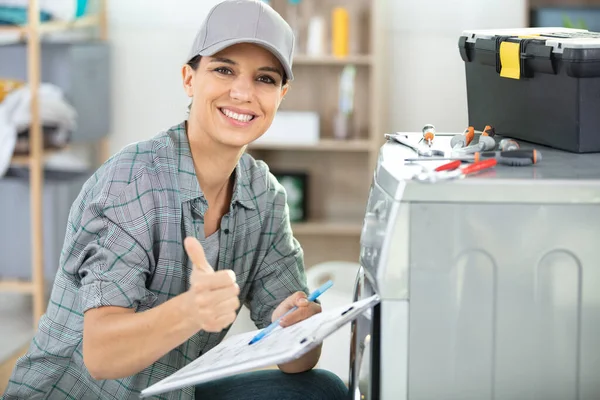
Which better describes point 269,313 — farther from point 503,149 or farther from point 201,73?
point 503,149

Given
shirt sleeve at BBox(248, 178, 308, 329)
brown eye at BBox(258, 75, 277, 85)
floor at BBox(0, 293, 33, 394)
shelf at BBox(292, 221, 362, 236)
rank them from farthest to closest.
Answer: shelf at BBox(292, 221, 362, 236), floor at BBox(0, 293, 33, 394), shirt sleeve at BBox(248, 178, 308, 329), brown eye at BBox(258, 75, 277, 85)

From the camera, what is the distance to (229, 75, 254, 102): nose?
143cm

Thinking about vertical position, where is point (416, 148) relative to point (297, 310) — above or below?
above

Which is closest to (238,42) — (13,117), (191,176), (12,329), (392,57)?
(191,176)

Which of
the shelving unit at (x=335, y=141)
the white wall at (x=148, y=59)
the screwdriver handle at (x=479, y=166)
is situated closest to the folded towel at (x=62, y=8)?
the white wall at (x=148, y=59)

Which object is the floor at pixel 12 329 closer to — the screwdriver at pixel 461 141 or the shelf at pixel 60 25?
the shelf at pixel 60 25

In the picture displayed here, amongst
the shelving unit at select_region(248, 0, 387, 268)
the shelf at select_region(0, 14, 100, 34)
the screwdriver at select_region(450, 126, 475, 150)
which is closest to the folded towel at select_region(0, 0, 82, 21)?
the shelf at select_region(0, 14, 100, 34)

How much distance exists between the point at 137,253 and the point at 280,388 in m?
0.47

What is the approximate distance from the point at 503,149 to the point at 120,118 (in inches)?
121

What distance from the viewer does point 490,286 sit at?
3.51 feet

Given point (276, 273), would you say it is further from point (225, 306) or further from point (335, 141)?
point (335, 141)

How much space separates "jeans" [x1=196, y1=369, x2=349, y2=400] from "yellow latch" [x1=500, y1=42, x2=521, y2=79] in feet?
2.16

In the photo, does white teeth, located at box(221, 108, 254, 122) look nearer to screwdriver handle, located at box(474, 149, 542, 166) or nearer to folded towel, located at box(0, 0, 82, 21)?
screwdriver handle, located at box(474, 149, 542, 166)

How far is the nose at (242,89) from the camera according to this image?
1.43 metres
